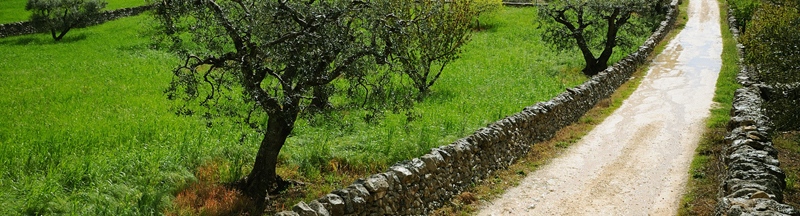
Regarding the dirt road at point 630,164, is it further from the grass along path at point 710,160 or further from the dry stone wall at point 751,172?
the dry stone wall at point 751,172

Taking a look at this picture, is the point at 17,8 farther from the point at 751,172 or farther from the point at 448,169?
the point at 751,172

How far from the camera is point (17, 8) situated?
158 feet

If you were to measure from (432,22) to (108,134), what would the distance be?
1457 cm

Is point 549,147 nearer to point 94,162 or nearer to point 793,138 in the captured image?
point 793,138

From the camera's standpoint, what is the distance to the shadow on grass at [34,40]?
3619cm

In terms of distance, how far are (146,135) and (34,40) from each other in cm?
3022

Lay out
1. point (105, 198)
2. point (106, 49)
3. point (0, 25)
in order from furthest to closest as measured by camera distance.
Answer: point (0, 25)
point (106, 49)
point (105, 198)

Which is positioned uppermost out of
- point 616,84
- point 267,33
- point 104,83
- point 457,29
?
point 267,33

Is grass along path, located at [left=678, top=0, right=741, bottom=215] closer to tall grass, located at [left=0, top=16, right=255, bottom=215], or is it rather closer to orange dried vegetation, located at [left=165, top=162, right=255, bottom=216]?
orange dried vegetation, located at [left=165, top=162, right=255, bottom=216]

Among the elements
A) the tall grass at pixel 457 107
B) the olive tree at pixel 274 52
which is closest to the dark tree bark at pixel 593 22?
the tall grass at pixel 457 107

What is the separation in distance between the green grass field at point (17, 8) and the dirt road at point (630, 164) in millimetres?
46211

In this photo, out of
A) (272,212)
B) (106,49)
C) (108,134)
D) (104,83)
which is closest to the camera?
(272,212)

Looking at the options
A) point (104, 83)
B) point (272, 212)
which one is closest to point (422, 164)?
point (272, 212)

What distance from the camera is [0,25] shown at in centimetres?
3931
